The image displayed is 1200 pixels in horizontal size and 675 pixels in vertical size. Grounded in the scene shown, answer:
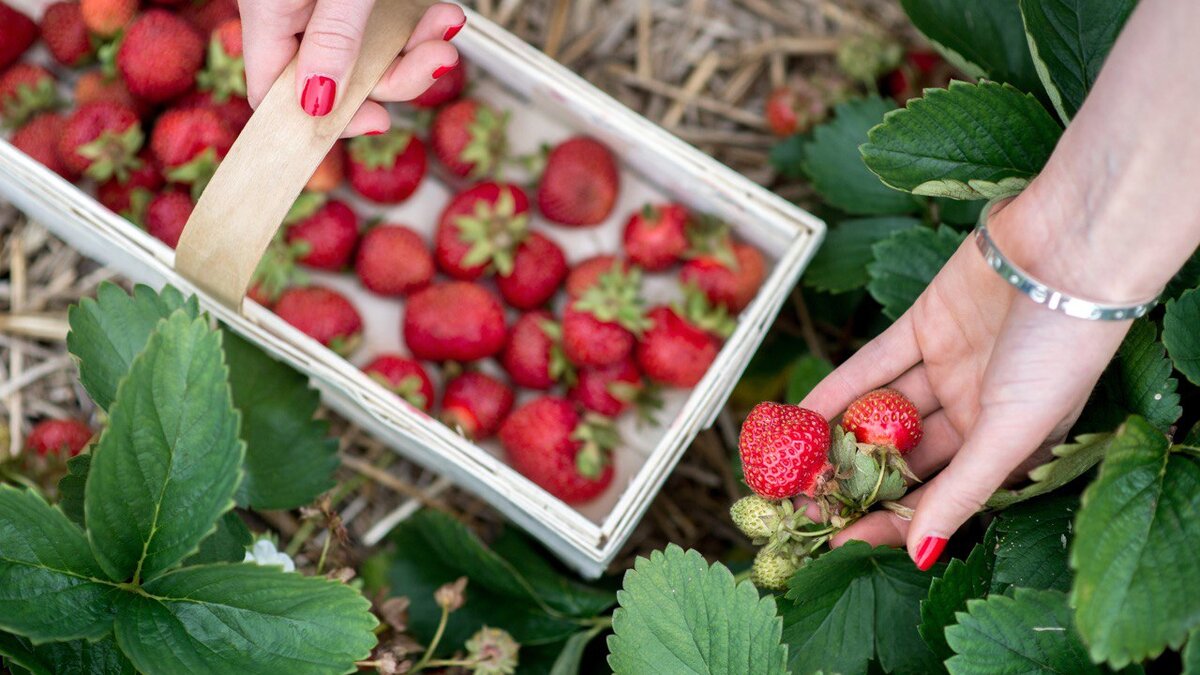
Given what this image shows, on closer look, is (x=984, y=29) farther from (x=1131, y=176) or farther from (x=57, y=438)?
(x=57, y=438)

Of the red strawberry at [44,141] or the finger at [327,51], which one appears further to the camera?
the red strawberry at [44,141]

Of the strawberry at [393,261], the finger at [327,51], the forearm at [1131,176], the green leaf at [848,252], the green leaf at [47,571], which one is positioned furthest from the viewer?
the strawberry at [393,261]

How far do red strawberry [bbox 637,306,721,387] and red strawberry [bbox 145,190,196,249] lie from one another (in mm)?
676

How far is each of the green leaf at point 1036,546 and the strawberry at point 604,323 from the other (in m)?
0.61

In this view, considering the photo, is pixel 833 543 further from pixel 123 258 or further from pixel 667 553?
pixel 123 258

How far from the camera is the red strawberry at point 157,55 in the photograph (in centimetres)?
140

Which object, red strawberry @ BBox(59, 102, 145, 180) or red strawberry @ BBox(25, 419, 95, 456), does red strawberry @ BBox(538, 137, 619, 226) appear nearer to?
Result: red strawberry @ BBox(59, 102, 145, 180)

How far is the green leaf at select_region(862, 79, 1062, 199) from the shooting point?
103cm

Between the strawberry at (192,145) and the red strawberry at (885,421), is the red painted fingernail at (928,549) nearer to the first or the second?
the red strawberry at (885,421)

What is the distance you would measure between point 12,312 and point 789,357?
4.00ft

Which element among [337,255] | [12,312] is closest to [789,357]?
[337,255]

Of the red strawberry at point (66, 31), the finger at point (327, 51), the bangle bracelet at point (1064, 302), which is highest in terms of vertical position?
the bangle bracelet at point (1064, 302)

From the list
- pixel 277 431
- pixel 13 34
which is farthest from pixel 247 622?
pixel 13 34

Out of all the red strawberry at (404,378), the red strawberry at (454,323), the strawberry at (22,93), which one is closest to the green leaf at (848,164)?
the red strawberry at (454,323)
